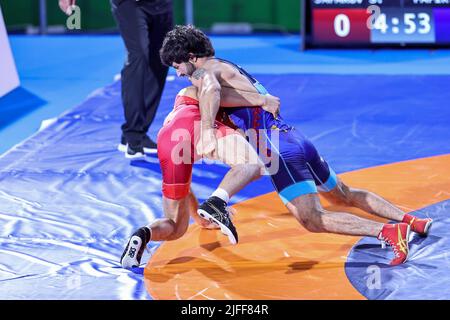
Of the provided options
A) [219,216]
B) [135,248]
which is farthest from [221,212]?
[135,248]

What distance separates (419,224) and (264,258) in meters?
0.85

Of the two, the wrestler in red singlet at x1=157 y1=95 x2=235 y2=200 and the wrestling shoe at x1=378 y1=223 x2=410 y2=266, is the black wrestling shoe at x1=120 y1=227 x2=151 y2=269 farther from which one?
the wrestling shoe at x1=378 y1=223 x2=410 y2=266

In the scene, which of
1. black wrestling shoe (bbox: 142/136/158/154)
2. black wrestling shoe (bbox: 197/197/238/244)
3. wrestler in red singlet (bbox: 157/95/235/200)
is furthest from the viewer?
black wrestling shoe (bbox: 142/136/158/154)

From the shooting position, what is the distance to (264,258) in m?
5.03

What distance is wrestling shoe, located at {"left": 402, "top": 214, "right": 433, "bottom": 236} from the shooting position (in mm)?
5215

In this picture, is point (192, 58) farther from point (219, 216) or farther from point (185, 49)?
point (219, 216)

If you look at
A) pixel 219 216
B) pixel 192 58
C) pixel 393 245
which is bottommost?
pixel 393 245

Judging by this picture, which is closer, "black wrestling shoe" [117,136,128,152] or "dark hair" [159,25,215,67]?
"dark hair" [159,25,215,67]

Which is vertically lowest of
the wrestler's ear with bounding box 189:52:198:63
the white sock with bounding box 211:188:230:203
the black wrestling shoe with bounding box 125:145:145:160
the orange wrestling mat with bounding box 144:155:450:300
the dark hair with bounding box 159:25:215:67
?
the orange wrestling mat with bounding box 144:155:450:300

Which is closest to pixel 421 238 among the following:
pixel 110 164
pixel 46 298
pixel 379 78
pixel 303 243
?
pixel 303 243

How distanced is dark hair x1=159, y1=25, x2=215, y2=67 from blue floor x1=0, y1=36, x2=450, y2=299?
3.30ft

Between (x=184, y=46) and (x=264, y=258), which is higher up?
(x=184, y=46)

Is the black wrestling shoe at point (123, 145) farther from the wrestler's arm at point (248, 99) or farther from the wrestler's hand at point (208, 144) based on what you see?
the wrestler's hand at point (208, 144)

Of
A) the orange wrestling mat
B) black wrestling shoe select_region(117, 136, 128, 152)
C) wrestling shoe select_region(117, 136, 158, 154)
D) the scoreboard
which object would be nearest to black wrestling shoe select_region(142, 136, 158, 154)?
wrestling shoe select_region(117, 136, 158, 154)
